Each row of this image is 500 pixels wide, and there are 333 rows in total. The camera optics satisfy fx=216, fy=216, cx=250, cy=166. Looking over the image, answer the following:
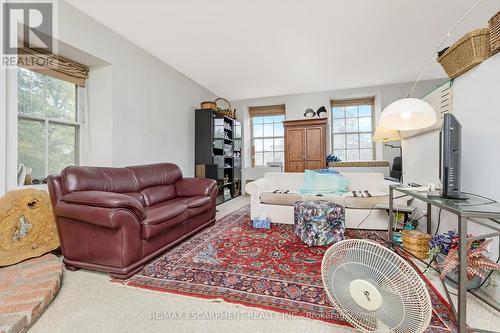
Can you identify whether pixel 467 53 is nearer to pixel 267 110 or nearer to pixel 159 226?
pixel 159 226

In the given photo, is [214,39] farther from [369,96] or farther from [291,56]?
[369,96]

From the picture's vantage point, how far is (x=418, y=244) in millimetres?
1894

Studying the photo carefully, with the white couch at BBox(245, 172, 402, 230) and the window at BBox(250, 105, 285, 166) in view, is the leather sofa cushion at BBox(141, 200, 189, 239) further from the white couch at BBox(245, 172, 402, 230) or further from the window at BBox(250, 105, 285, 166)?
the window at BBox(250, 105, 285, 166)

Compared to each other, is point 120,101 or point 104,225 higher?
point 120,101

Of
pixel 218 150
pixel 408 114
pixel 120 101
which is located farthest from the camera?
pixel 218 150

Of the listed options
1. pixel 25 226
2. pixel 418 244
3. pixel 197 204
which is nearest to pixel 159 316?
pixel 197 204

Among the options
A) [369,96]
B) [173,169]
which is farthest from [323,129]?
[173,169]

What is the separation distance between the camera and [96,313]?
1.27m

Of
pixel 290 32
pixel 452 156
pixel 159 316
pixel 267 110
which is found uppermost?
pixel 290 32

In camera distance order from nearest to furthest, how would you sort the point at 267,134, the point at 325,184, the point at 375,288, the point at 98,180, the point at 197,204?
the point at 375,288 → the point at 98,180 → the point at 197,204 → the point at 325,184 → the point at 267,134

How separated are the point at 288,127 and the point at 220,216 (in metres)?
2.71

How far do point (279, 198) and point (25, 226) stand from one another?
2.61 metres

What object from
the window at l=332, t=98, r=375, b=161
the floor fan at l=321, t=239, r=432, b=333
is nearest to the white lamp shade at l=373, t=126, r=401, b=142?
the floor fan at l=321, t=239, r=432, b=333

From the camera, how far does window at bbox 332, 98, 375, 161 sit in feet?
17.3
